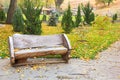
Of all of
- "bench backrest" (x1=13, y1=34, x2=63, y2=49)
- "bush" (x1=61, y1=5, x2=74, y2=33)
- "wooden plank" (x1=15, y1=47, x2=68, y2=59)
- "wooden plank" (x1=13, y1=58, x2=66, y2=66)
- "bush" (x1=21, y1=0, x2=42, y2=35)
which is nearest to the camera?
"wooden plank" (x1=15, y1=47, x2=68, y2=59)

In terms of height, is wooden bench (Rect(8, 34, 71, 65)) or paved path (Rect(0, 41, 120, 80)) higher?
wooden bench (Rect(8, 34, 71, 65))

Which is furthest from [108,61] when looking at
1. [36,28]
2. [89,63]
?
[36,28]

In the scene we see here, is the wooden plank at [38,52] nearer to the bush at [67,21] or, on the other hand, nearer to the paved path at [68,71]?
the paved path at [68,71]

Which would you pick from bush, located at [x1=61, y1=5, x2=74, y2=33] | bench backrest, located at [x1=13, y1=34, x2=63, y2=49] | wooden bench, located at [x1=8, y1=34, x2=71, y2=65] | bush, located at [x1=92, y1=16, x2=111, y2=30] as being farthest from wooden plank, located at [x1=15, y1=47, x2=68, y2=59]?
bush, located at [x1=92, y1=16, x2=111, y2=30]

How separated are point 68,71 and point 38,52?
1.12 meters

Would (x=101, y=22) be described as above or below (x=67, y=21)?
below

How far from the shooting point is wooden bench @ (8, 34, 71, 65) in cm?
920

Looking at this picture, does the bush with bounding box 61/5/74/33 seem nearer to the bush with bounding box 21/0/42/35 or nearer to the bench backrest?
the bush with bounding box 21/0/42/35

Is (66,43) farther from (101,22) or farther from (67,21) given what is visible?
(101,22)

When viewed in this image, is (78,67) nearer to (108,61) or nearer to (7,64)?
(108,61)

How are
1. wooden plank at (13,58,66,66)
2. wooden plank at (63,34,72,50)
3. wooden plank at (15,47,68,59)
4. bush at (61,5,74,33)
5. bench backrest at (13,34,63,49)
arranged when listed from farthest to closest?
1. bush at (61,5,74,33)
2. bench backrest at (13,34,63,49)
3. wooden plank at (63,34,72,50)
4. wooden plank at (13,58,66,66)
5. wooden plank at (15,47,68,59)

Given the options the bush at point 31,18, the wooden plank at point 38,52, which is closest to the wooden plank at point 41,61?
the wooden plank at point 38,52

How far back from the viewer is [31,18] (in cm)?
1335

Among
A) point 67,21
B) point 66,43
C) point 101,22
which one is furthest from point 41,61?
point 101,22
